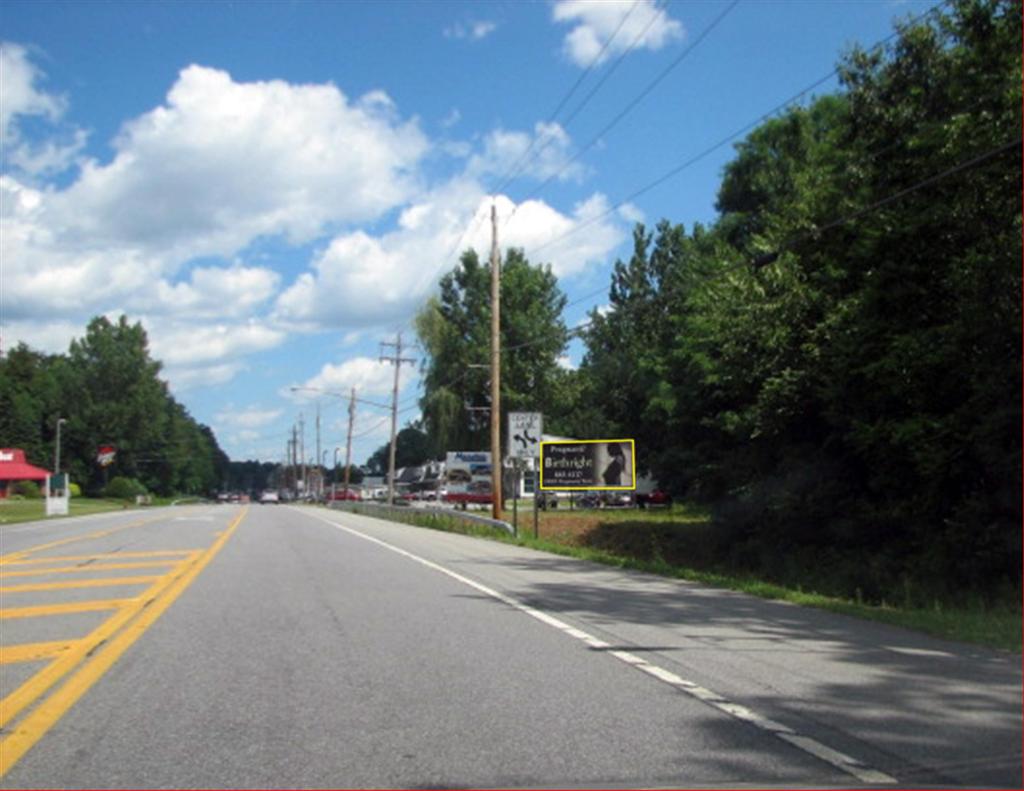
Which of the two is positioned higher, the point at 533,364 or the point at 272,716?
the point at 533,364

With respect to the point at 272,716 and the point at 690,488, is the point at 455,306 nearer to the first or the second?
the point at 690,488

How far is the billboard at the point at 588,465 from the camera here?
32719mm

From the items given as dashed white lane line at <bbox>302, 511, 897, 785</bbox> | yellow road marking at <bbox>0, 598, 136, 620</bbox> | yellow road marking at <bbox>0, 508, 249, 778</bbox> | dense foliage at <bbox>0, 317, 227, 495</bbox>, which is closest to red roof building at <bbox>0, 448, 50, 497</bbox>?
dense foliage at <bbox>0, 317, 227, 495</bbox>

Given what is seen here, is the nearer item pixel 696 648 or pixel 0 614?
pixel 696 648

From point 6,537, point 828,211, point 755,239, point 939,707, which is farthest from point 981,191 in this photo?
point 6,537

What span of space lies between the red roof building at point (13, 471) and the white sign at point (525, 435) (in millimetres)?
59699

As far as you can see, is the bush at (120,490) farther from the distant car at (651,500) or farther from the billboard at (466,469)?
the distant car at (651,500)

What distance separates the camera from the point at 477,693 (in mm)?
7699

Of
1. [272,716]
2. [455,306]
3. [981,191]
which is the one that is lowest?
[272,716]

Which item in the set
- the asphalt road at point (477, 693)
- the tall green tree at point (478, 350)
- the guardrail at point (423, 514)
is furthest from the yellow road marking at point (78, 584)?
the tall green tree at point (478, 350)

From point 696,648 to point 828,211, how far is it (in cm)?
1668

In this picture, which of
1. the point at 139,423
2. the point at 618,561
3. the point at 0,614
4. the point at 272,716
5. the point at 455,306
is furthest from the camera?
the point at 139,423

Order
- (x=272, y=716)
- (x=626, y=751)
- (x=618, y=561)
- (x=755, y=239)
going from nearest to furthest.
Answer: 1. (x=626, y=751)
2. (x=272, y=716)
3. (x=618, y=561)
4. (x=755, y=239)

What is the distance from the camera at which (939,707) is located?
23.8 feet
